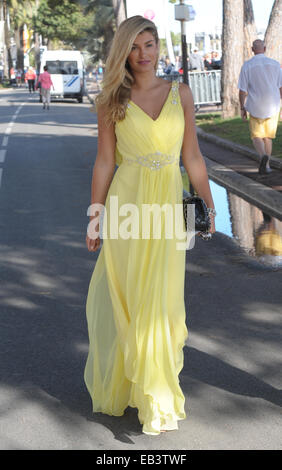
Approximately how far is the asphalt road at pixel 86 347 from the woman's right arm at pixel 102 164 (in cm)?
97

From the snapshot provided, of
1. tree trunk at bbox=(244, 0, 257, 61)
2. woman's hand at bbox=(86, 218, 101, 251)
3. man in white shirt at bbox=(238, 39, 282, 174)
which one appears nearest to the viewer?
woman's hand at bbox=(86, 218, 101, 251)

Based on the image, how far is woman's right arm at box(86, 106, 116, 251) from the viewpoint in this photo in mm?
3922

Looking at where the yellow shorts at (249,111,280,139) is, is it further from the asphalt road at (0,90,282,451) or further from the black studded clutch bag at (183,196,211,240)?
the black studded clutch bag at (183,196,211,240)

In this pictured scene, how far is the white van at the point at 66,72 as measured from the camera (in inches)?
1613

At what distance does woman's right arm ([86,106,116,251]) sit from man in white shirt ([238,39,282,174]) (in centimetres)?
855

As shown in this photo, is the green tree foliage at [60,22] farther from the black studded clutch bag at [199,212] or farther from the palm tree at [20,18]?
the black studded clutch bag at [199,212]

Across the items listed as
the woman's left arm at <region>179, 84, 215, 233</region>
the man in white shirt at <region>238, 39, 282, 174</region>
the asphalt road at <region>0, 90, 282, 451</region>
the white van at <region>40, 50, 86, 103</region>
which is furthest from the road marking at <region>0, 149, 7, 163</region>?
the white van at <region>40, 50, 86, 103</region>

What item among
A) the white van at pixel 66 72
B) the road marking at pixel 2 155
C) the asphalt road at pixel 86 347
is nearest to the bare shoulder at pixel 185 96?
the asphalt road at pixel 86 347

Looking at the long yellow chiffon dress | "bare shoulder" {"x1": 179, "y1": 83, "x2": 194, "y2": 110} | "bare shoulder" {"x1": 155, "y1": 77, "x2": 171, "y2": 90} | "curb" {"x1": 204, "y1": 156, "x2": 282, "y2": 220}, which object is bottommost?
"curb" {"x1": 204, "y1": 156, "x2": 282, "y2": 220}

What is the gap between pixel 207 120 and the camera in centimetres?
2422

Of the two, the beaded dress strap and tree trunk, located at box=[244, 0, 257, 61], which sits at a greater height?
the beaded dress strap

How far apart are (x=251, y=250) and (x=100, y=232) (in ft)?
13.6

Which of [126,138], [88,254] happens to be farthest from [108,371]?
[88,254]

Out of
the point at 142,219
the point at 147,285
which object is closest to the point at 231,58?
the point at 142,219
